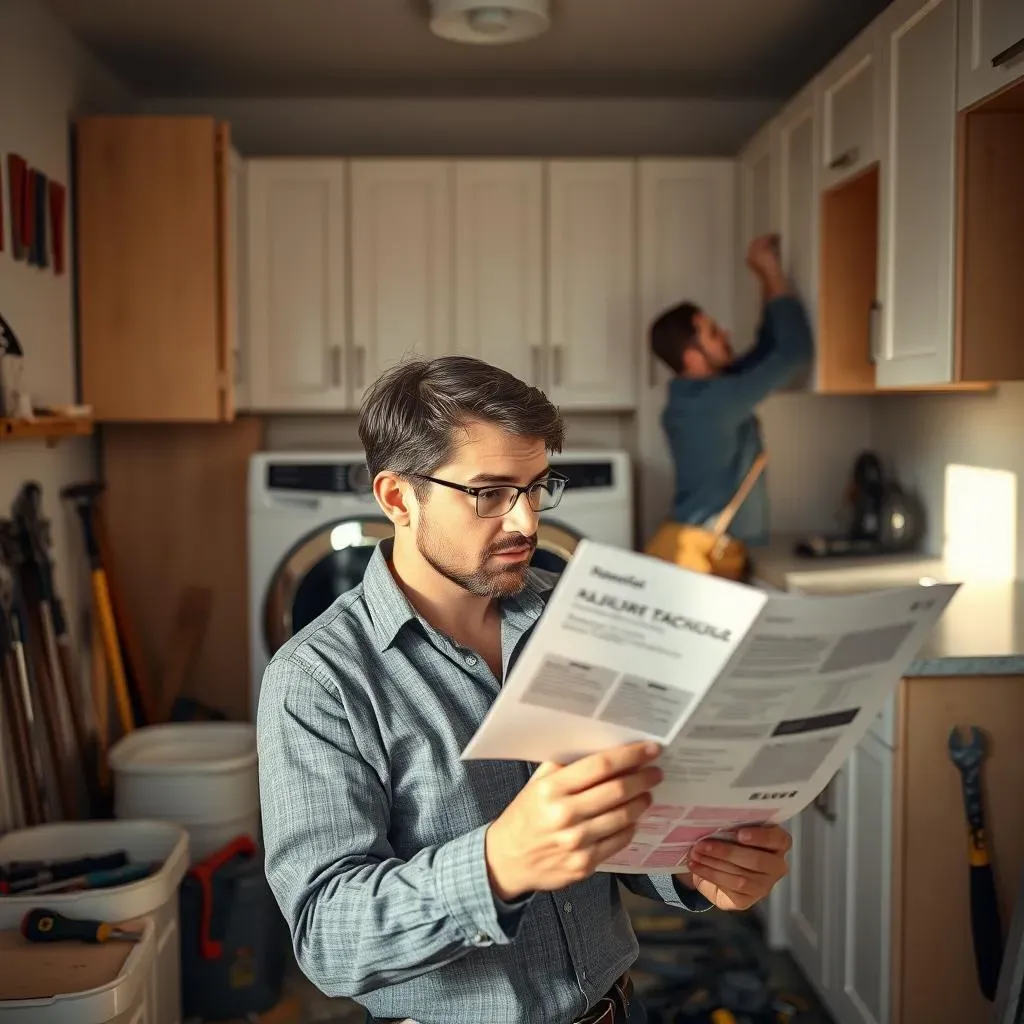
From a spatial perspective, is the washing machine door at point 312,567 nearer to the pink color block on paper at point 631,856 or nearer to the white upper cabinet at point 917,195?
the white upper cabinet at point 917,195

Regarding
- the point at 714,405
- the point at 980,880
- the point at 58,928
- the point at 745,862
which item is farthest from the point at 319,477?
the point at 745,862

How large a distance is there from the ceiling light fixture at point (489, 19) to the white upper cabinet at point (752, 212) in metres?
0.73

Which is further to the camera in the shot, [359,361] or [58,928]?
[359,361]

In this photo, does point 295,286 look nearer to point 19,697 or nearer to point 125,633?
point 125,633

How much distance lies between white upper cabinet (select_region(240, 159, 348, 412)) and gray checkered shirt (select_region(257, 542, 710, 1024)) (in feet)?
7.49

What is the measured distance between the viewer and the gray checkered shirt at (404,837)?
1.00m

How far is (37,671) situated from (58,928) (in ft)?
2.39

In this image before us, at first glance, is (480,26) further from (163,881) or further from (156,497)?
(163,881)

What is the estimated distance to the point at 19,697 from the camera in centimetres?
253

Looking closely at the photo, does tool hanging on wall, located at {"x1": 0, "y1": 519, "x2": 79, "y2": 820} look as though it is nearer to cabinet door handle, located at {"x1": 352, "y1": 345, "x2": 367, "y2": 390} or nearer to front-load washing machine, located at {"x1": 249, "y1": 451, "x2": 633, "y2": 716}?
front-load washing machine, located at {"x1": 249, "y1": 451, "x2": 633, "y2": 716}

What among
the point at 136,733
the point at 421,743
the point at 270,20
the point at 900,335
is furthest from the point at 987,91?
the point at 136,733

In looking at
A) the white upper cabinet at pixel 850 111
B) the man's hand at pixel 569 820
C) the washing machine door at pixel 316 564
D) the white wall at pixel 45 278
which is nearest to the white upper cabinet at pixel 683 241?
the white upper cabinet at pixel 850 111

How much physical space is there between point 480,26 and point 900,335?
123cm

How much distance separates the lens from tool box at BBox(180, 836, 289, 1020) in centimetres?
262
